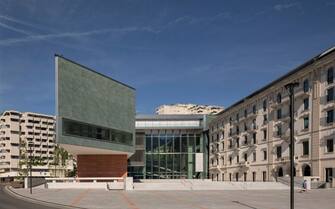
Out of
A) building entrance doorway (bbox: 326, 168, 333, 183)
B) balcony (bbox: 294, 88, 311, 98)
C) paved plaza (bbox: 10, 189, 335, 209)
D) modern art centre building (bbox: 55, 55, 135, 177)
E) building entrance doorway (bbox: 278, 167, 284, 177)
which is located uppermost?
balcony (bbox: 294, 88, 311, 98)

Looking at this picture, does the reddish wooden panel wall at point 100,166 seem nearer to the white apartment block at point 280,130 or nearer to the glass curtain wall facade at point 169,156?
the white apartment block at point 280,130

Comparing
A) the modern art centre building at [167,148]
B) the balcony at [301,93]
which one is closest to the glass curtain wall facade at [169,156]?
the modern art centre building at [167,148]

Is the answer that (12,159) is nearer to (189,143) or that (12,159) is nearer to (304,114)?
(189,143)

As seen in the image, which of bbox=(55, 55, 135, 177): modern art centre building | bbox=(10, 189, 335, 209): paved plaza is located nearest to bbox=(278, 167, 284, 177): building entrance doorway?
bbox=(55, 55, 135, 177): modern art centre building

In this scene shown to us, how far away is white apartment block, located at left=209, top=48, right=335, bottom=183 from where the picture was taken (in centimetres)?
5259

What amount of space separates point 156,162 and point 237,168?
Result: 18.8 meters

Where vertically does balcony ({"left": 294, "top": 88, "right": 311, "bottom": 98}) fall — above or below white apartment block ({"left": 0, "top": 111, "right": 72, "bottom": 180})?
above

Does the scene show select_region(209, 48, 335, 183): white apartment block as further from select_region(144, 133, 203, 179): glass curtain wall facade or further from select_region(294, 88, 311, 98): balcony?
select_region(144, 133, 203, 179): glass curtain wall facade

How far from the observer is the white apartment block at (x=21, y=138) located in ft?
507

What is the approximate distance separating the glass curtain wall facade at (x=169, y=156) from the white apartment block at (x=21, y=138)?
182ft

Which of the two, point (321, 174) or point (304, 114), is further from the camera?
point (304, 114)

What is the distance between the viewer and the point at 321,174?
52.7 meters

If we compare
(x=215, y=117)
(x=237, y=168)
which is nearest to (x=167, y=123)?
(x=215, y=117)

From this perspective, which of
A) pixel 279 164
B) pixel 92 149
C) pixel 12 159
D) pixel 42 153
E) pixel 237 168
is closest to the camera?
pixel 92 149
